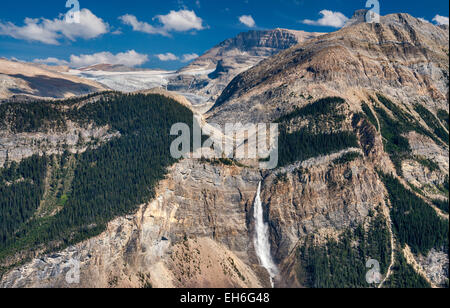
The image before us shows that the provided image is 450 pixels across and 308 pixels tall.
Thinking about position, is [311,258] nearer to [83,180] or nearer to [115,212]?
[115,212]

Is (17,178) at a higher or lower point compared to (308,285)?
higher

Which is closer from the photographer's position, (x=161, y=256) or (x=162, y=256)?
(x=161, y=256)

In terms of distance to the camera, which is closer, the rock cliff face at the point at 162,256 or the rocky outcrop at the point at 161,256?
the rocky outcrop at the point at 161,256

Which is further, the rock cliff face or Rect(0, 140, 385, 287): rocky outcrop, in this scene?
the rock cliff face
